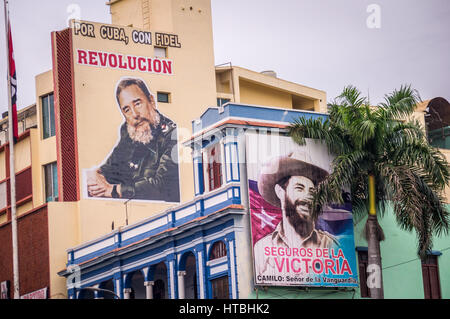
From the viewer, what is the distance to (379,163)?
135 feet

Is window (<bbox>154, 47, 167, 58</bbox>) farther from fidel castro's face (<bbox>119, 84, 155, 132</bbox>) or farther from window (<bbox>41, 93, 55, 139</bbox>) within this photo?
window (<bbox>41, 93, 55, 139</bbox>)

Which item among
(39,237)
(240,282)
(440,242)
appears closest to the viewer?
(240,282)

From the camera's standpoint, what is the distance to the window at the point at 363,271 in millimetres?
43875

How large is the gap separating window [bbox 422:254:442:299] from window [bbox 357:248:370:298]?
139 inches

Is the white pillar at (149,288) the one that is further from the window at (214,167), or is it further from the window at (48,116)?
the window at (48,116)

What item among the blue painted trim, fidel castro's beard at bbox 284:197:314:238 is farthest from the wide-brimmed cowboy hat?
the blue painted trim

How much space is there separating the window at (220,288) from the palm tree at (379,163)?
455 centimetres

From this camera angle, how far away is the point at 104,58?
57.2 meters
